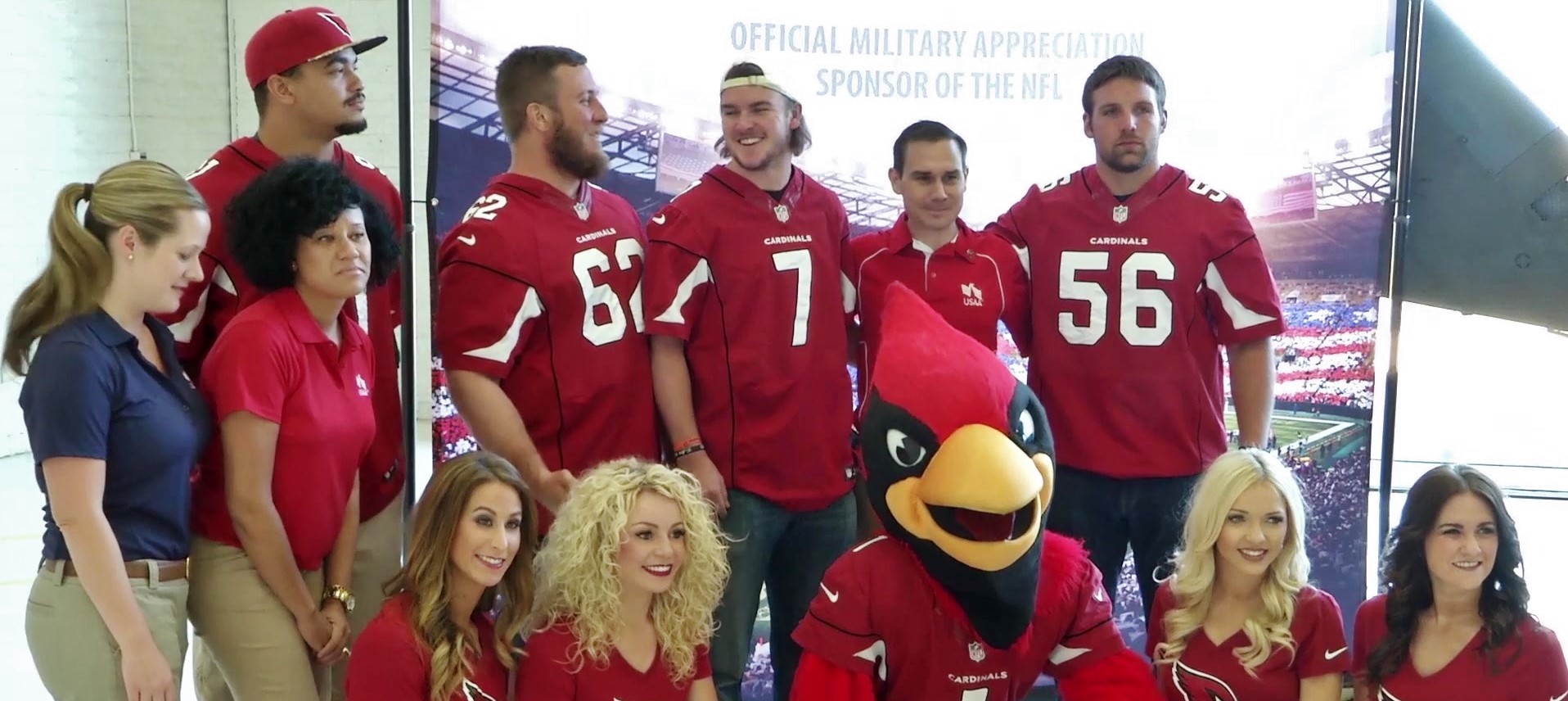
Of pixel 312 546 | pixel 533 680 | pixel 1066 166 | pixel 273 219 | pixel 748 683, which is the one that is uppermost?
pixel 1066 166

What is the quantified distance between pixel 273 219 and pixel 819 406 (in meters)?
1.23

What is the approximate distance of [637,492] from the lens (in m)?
2.33

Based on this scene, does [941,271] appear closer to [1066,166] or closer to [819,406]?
[819,406]

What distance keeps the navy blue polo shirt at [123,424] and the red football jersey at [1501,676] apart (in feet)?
7.70

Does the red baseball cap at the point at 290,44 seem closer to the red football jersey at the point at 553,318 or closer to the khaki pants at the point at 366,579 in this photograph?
the red football jersey at the point at 553,318

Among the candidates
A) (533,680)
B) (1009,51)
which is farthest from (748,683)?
(1009,51)

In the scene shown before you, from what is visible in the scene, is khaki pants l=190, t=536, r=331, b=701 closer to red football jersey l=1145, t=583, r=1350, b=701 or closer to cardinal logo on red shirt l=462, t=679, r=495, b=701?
cardinal logo on red shirt l=462, t=679, r=495, b=701

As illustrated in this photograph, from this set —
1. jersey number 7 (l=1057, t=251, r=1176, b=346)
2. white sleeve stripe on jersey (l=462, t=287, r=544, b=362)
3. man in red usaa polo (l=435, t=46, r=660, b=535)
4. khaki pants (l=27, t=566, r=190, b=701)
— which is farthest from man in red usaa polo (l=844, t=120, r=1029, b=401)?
khaki pants (l=27, t=566, r=190, b=701)

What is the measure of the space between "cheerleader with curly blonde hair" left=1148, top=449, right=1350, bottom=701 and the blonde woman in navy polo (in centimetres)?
189

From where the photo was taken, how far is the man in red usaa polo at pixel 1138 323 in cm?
281

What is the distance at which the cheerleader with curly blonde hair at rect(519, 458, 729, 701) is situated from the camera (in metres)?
2.26

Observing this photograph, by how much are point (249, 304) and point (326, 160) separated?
0.37 metres

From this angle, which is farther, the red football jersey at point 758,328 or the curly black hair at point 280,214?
the red football jersey at point 758,328

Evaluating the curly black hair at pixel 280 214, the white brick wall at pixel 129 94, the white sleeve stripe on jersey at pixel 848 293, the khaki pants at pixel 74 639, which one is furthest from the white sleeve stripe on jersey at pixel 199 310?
the white brick wall at pixel 129 94
